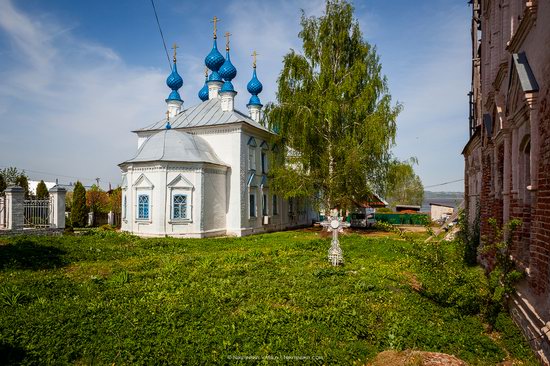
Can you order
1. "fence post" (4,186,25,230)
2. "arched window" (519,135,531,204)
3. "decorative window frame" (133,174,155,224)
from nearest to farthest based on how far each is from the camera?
"arched window" (519,135,531,204) → "fence post" (4,186,25,230) → "decorative window frame" (133,174,155,224)

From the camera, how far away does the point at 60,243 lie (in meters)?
13.9

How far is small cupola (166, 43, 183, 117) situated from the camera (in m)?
24.9

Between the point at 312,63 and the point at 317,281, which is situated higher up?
the point at 312,63

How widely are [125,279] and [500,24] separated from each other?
31.0ft

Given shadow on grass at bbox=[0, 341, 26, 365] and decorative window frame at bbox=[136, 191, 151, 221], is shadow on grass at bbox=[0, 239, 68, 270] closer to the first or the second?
shadow on grass at bbox=[0, 341, 26, 365]

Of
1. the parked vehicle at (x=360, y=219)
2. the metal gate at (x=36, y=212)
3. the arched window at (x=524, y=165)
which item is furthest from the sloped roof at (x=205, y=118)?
the arched window at (x=524, y=165)

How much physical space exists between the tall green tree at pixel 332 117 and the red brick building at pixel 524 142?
458 inches

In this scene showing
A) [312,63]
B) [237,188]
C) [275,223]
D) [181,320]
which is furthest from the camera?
[275,223]

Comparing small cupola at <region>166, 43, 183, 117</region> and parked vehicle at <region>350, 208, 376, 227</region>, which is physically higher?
small cupola at <region>166, 43, 183, 117</region>

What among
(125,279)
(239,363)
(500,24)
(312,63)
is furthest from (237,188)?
(239,363)

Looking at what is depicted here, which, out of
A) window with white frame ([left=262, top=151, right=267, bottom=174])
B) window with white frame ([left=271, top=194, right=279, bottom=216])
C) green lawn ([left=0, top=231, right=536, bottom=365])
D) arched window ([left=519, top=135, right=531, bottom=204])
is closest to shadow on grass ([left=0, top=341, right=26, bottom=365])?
green lawn ([left=0, top=231, right=536, bottom=365])

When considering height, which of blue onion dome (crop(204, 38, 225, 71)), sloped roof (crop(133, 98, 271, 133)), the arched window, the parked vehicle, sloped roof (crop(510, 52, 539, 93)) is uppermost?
blue onion dome (crop(204, 38, 225, 71))

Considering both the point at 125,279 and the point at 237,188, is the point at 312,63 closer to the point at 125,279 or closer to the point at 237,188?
the point at 237,188

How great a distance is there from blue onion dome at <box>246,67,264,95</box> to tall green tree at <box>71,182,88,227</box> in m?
12.6
